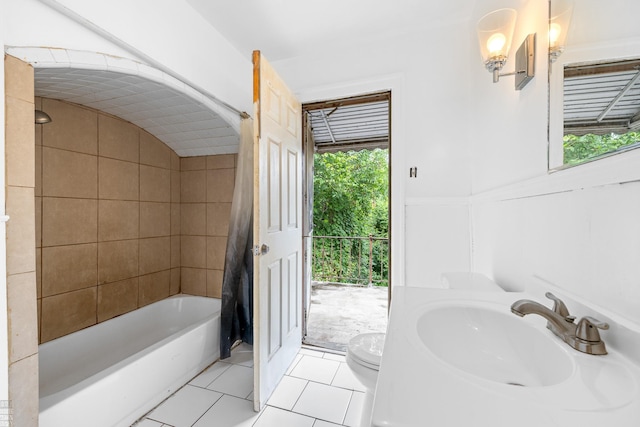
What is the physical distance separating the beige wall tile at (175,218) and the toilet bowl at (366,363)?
2.17m

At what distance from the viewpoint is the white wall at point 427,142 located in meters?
1.82

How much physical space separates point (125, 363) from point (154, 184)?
1.65 meters

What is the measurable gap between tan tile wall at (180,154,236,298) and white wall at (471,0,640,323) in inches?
84.4

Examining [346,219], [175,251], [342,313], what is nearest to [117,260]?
[175,251]

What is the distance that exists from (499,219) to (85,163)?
2.75 meters

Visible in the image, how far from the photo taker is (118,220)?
225cm

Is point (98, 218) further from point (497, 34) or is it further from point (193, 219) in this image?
point (497, 34)

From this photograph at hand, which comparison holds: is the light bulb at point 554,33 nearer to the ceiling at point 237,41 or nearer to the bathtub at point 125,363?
the ceiling at point 237,41

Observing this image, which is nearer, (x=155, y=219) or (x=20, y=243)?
(x=20, y=243)

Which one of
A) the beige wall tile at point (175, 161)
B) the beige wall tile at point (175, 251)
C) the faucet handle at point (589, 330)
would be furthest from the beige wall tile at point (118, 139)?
the faucet handle at point (589, 330)

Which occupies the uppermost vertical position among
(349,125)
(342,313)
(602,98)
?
(349,125)

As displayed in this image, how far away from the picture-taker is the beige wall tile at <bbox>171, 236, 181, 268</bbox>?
2.73m

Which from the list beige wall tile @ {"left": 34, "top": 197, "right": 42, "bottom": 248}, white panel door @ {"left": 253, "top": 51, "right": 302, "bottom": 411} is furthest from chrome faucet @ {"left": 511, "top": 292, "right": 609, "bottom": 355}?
beige wall tile @ {"left": 34, "top": 197, "right": 42, "bottom": 248}

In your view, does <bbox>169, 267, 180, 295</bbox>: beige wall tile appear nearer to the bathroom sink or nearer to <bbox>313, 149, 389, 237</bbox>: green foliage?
the bathroom sink
